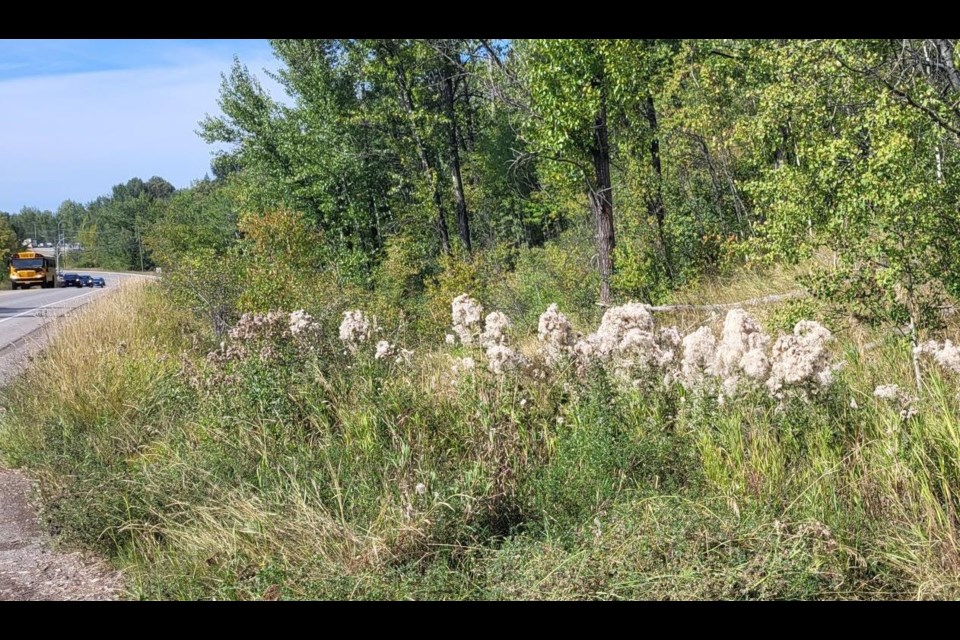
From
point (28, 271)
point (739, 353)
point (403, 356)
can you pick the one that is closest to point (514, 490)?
point (739, 353)

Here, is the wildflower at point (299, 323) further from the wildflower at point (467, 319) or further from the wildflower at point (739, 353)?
the wildflower at point (739, 353)

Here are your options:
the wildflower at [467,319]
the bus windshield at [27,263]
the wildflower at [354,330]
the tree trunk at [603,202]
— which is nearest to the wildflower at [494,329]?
the wildflower at [467,319]

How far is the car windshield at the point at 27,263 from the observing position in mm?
48216

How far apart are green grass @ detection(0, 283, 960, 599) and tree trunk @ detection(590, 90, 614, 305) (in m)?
10.6

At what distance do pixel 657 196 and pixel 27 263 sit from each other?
41820 mm

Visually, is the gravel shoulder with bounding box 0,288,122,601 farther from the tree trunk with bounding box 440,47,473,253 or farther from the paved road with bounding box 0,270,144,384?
the tree trunk with bounding box 440,47,473,253

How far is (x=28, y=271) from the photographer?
48.2m

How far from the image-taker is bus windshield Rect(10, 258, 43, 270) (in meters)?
48.2

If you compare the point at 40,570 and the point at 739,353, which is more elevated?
the point at 739,353

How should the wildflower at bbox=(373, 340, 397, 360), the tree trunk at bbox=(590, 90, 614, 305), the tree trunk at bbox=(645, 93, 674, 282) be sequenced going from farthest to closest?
the tree trunk at bbox=(645, 93, 674, 282) → the tree trunk at bbox=(590, 90, 614, 305) → the wildflower at bbox=(373, 340, 397, 360)

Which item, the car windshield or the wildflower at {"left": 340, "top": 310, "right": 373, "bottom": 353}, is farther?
the car windshield

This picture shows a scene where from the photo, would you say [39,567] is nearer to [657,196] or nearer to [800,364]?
[800,364]

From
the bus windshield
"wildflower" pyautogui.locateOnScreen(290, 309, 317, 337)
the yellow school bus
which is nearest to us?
"wildflower" pyautogui.locateOnScreen(290, 309, 317, 337)

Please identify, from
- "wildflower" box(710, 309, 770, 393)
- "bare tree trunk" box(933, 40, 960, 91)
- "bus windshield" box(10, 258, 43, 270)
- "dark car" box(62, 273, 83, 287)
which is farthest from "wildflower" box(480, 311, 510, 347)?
"dark car" box(62, 273, 83, 287)
